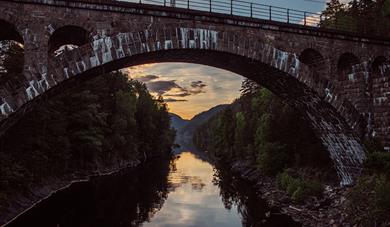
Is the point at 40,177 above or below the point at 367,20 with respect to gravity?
below

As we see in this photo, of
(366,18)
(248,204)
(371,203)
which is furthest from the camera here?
(366,18)

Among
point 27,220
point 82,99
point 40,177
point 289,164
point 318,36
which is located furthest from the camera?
point 82,99

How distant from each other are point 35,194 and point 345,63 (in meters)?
23.5

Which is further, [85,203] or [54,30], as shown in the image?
[85,203]

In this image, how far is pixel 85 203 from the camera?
2805 cm

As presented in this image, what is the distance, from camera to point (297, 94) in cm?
2806

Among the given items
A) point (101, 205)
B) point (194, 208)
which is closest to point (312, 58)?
point (194, 208)

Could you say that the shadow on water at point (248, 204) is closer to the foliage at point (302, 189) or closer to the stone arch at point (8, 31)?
the foliage at point (302, 189)

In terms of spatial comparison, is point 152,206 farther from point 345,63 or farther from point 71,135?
point 345,63

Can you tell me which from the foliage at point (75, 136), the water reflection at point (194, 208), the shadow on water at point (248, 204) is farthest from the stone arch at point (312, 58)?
the foliage at point (75, 136)

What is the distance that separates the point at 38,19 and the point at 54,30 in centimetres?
87

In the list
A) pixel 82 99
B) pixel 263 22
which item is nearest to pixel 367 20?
pixel 263 22

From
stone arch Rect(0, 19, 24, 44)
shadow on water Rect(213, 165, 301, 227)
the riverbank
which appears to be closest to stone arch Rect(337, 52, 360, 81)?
shadow on water Rect(213, 165, 301, 227)

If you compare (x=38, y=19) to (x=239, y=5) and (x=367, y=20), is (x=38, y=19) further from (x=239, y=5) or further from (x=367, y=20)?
(x=367, y=20)
